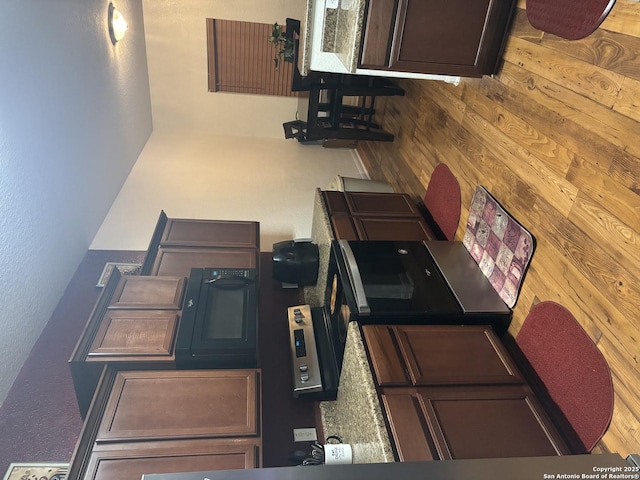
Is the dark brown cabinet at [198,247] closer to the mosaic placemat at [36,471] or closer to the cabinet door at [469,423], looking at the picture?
the mosaic placemat at [36,471]

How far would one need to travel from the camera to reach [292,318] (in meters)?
2.56

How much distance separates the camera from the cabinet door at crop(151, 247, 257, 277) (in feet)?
8.30

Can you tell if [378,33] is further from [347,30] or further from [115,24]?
[115,24]

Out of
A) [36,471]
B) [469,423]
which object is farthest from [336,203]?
[36,471]

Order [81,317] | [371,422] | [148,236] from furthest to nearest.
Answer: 1. [148,236]
2. [81,317]
3. [371,422]

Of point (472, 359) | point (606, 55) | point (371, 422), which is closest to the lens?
point (606, 55)

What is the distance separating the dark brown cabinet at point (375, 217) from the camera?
7.91ft

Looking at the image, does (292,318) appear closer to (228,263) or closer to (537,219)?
(228,263)

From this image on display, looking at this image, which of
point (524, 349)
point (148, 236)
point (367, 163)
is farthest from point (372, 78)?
point (524, 349)

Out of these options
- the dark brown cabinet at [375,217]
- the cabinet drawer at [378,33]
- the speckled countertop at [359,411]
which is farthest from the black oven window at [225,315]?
the cabinet drawer at [378,33]

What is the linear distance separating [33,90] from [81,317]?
131cm

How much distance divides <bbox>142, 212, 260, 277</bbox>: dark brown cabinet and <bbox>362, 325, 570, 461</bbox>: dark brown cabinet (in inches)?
47.6

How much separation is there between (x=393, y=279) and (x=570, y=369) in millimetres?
753

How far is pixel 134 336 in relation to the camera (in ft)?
6.30
